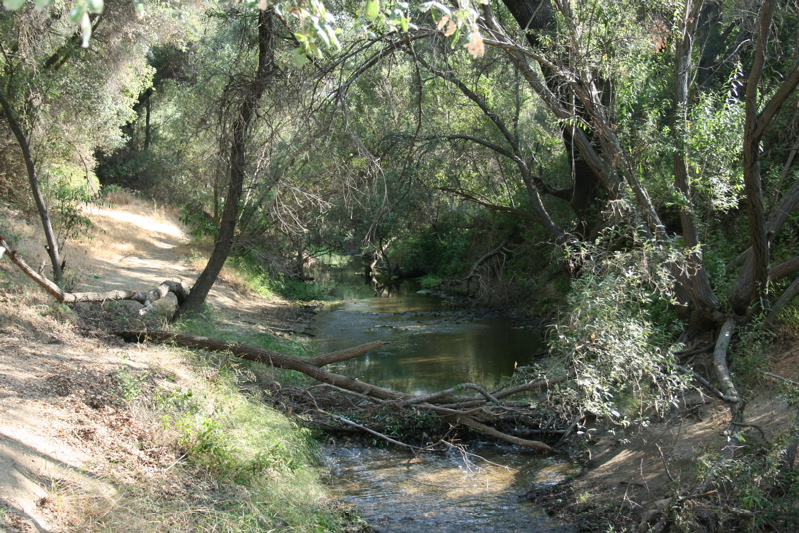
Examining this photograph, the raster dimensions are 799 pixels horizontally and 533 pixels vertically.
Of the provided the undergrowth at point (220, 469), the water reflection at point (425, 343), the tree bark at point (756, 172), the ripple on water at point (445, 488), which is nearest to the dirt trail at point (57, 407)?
the undergrowth at point (220, 469)

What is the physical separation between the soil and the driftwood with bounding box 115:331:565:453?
0.47 metres

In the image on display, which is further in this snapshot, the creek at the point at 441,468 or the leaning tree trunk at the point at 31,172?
the leaning tree trunk at the point at 31,172

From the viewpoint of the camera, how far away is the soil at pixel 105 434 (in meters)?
4.61

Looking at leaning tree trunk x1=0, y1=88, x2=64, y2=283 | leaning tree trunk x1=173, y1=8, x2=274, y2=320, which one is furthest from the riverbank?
leaning tree trunk x1=173, y1=8, x2=274, y2=320

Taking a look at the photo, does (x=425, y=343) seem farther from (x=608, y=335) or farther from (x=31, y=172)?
(x=608, y=335)

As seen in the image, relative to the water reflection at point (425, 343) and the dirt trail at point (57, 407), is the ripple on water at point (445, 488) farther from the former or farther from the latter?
the water reflection at point (425, 343)

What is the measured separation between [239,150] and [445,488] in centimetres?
722

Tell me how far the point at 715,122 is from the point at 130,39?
42.8 feet

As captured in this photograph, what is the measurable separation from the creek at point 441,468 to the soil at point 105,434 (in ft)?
1.55

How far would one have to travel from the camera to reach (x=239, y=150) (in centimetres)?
1147

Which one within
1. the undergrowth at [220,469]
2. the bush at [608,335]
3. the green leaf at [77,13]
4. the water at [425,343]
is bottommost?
the water at [425,343]

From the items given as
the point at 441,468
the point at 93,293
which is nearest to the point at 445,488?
the point at 441,468

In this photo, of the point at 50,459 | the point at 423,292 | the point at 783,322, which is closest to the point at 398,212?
the point at 423,292

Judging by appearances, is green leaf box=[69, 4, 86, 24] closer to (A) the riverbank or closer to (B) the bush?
(A) the riverbank
